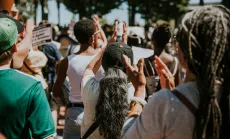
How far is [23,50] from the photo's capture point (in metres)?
3.12

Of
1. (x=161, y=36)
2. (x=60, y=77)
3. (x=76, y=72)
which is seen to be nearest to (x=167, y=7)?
(x=161, y=36)

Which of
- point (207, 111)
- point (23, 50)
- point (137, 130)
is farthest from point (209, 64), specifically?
point (23, 50)

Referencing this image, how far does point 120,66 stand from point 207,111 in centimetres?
142

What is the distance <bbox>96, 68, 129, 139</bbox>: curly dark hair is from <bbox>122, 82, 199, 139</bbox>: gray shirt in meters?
1.16

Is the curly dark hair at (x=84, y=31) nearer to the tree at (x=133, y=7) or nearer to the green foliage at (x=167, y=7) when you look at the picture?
the tree at (x=133, y=7)

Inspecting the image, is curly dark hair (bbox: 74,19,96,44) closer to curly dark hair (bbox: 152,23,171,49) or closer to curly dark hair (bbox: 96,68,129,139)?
curly dark hair (bbox: 152,23,171,49)

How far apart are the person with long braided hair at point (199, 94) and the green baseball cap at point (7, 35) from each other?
3.24 feet

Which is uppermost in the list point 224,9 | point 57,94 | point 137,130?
point 224,9

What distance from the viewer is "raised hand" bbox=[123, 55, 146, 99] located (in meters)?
2.66

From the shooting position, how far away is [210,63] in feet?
6.75

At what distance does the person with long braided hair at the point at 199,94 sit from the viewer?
6.78 feet

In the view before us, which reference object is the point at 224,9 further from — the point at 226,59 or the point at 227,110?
the point at 227,110

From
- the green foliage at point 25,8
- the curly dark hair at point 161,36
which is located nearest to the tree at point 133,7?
the green foliage at point 25,8

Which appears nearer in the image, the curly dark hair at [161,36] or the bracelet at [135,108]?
the bracelet at [135,108]
